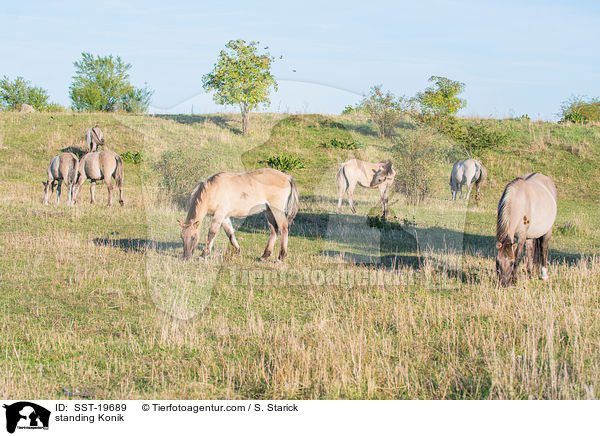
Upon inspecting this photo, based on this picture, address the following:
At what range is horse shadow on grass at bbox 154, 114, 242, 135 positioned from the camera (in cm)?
3591

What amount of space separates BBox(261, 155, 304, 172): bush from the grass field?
35.4ft

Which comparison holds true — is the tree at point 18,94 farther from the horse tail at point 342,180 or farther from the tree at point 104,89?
the horse tail at point 342,180

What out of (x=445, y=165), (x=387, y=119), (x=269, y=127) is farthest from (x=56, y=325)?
(x=269, y=127)

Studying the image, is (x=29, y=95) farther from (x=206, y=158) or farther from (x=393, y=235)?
(x=393, y=235)

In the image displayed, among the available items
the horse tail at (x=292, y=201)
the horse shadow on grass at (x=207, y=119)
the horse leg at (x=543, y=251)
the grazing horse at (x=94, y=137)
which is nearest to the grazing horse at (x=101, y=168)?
the grazing horse at (x=94, y=137)

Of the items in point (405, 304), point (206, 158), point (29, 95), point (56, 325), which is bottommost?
point (56, 325)

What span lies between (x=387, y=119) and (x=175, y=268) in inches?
982

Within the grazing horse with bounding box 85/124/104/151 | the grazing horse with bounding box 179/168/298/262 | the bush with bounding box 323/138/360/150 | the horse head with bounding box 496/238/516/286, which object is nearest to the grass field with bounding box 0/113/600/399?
the horse head with bounding box 496/238/516/286

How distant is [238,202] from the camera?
10.2 meters

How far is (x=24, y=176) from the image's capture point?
24.1 meters

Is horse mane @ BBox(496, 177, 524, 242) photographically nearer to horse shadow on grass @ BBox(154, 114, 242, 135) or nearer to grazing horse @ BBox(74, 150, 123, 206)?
grazing horse @ BBox(74, 150, 123, 206)

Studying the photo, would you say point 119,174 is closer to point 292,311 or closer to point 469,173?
point 292,311

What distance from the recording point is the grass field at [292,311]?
4898 mm
